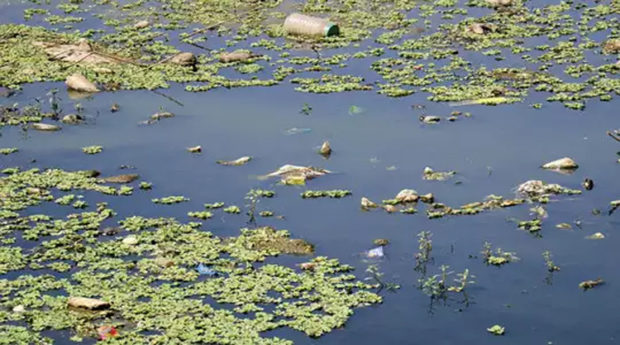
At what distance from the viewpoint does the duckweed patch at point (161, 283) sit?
5289 mm

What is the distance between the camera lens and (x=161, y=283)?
574 cm

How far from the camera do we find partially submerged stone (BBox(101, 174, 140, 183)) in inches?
→ 280

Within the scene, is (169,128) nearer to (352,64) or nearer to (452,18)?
(352,64)

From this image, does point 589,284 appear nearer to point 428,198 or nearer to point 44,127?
point 428,198

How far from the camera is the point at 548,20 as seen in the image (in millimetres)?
10234

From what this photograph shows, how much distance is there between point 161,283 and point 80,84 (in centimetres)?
361

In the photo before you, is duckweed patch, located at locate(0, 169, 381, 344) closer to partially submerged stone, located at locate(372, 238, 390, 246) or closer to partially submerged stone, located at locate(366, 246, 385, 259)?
partially submerged stone, located at locate(366, 246, 385, 259)

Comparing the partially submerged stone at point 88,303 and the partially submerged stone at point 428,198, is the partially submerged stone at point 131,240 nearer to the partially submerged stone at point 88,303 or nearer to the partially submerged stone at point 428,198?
the partially submerged stone at point 88,303

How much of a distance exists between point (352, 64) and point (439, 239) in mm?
3419

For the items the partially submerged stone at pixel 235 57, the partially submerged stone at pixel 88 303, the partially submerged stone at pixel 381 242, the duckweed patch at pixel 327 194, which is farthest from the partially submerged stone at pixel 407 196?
the partially submerged stone at pixel 235 57

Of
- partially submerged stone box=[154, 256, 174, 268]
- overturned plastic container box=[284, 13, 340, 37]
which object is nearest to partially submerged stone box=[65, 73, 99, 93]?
overturned plastic container box=[284, 13, 340, 37]

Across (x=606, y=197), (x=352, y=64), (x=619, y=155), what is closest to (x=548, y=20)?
(x=352, y=64)

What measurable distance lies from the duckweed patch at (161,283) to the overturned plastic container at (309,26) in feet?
12.6

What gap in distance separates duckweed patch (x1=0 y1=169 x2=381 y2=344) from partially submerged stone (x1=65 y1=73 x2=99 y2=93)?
2.38 metres
